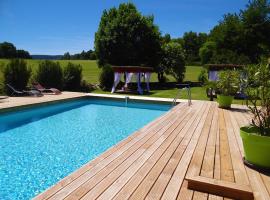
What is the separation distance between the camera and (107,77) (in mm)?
17672

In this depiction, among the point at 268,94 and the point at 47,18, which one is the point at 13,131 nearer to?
the point at 268,94

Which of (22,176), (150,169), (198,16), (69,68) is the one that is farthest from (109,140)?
(198,16)

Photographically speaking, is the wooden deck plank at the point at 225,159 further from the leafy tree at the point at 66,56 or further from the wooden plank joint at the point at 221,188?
the leafy tree at the point at 66,56

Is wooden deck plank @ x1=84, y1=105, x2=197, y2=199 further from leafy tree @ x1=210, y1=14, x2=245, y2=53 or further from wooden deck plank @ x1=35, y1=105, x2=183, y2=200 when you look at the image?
leafy tree @ x1=210, y1=14, x2=245, y2=53

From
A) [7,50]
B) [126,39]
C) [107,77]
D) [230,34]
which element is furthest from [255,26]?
[7,50]

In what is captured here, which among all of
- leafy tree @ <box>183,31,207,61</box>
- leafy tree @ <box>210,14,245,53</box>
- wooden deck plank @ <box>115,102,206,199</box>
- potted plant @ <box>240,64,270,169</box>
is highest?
leafy tree @ <box>183,31,207,61</box>

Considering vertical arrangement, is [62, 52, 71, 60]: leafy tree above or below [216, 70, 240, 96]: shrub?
above

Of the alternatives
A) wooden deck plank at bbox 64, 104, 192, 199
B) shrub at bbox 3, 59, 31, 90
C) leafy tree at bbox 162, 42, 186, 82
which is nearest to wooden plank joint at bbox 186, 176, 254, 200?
wooden deck plank at bbox 64, 104, 192, 199

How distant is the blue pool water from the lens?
493 cm

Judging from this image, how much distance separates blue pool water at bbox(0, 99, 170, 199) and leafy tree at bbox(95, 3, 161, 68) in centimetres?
859

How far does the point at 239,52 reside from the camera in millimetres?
28156

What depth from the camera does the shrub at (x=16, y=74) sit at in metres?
13.5

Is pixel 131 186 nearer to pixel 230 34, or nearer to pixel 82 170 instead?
pixel 82 170

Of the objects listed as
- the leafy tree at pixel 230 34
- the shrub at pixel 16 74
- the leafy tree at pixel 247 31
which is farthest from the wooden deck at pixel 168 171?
the leafy tree at pixel 230 34
